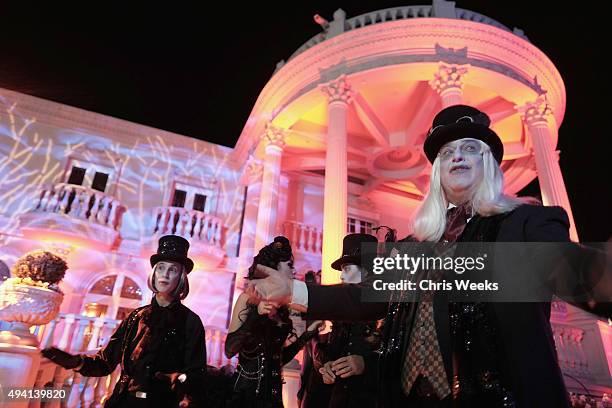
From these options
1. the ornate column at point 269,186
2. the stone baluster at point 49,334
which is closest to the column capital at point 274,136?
the ornate column at point 269,186

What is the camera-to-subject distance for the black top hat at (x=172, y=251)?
3508 mm

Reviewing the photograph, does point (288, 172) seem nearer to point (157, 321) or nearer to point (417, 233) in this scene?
→ point (157, 321)

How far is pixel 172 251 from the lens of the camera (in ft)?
11.6

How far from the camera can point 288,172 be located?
14.2m

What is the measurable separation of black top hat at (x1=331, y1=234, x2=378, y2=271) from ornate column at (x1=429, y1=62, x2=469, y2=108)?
226 inches

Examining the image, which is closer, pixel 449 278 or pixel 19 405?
pixel 449 278

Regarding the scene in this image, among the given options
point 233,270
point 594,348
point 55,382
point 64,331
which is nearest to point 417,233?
point 55,382

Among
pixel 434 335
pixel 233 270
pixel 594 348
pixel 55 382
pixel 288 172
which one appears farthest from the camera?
pixel 288 172

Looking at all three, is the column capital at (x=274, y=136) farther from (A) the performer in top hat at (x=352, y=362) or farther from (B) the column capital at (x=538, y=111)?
(A) the performer in top hat at (x=352, y=362)

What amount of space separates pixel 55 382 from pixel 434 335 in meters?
5.00

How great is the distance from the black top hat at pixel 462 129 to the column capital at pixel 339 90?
7.94 metres

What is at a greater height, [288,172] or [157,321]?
[288,172]

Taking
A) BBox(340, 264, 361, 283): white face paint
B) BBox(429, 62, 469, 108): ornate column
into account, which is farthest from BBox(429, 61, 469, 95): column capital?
BBox(340, 264, 361, 283): white face paint

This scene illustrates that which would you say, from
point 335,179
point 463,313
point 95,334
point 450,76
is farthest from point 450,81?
point 95,334
